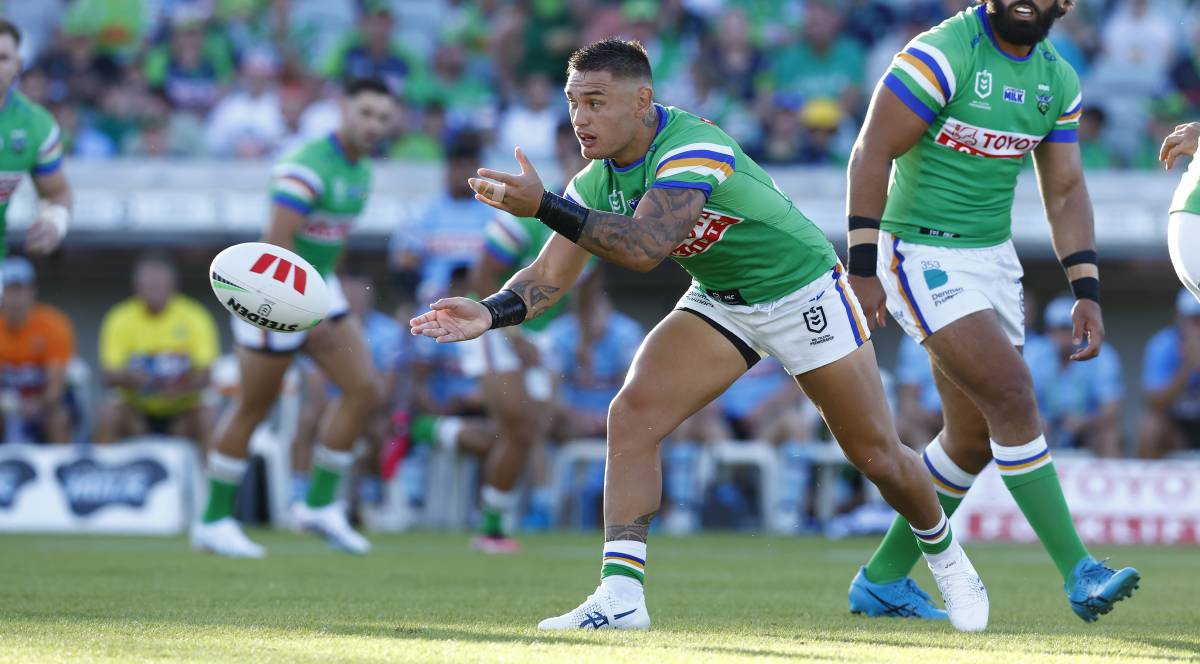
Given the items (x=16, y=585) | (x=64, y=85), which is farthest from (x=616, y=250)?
(x=64, y=85)

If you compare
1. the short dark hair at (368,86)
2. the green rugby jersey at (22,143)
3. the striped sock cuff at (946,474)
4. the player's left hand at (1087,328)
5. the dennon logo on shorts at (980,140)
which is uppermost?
the short dark hair at (368,86)

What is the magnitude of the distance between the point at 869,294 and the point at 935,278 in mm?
364

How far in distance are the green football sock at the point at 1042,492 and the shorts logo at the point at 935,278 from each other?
25.1 inches

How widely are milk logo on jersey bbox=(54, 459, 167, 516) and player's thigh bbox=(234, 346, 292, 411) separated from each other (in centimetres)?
→ 430

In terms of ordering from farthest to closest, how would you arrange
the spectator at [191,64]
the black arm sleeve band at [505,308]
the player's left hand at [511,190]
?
the spectator at [191,64], the black arm sleeve band at [505,308], the player's left hand at [511,190]

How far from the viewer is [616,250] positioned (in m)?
5.16

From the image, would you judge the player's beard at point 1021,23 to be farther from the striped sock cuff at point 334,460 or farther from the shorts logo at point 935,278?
the striped sock cuff at point 334,460

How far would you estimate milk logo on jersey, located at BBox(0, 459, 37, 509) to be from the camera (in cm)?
1346

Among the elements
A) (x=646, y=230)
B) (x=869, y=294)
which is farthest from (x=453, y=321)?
(x=869, y=294)

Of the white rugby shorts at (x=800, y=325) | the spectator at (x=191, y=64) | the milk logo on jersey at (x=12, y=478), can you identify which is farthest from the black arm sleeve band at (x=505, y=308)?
the spectator at (x=191, y=64)

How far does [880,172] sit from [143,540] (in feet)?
25.0

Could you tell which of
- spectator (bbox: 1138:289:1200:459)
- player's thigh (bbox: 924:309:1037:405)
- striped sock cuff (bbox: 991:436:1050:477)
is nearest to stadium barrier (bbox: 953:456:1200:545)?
spectator (bbox: 1138:289:1200:459)

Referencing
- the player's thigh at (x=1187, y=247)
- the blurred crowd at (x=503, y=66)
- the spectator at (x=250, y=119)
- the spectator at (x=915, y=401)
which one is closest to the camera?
the player's thigh at (x=1187, y=247)

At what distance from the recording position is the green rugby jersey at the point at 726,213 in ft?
18.1
